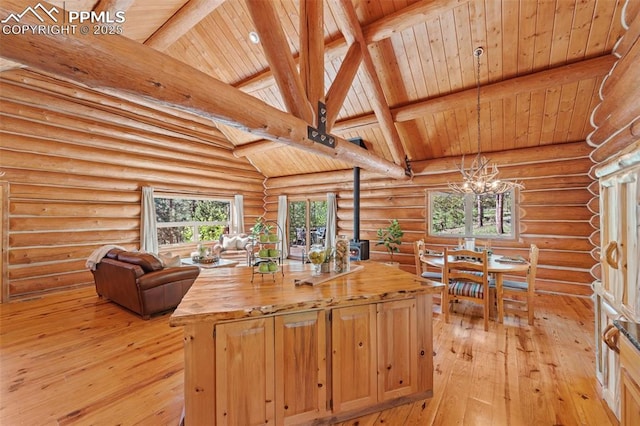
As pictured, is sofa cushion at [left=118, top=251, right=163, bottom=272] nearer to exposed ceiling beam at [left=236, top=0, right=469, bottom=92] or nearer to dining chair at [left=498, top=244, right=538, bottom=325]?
exposed ceiling beam at [left=236, top=0, right=469, bottom=92]

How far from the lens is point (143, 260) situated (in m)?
3.65

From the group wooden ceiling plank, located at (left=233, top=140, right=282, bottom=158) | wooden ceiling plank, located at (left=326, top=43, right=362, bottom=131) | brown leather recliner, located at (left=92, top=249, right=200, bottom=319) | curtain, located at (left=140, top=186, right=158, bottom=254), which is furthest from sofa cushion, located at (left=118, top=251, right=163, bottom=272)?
wooden ceiling plank, located at (left=233, top=140, right=282, bottom=158)

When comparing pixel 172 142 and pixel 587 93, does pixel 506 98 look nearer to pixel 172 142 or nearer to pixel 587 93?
pixel 587 93

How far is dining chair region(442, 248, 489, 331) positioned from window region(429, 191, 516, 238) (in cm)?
253

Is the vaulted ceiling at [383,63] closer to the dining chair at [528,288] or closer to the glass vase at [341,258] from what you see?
the glass vase at [341,258]

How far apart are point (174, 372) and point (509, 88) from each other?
18.5ft

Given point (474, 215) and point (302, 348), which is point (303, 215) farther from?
point (302, 348)

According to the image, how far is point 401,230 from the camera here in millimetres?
6340

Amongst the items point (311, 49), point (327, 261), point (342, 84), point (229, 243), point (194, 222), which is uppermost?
point (311, 49)

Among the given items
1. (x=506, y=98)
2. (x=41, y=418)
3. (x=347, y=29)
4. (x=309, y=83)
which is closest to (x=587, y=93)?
(x=506, y=98)

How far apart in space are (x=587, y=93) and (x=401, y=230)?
3889 millimetres

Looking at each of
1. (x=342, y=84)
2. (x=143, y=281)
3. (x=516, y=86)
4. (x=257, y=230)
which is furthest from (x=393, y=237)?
(x=143, y=281)

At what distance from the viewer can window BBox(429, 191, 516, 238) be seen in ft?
17.3

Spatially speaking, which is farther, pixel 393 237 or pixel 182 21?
pixel 393 237
